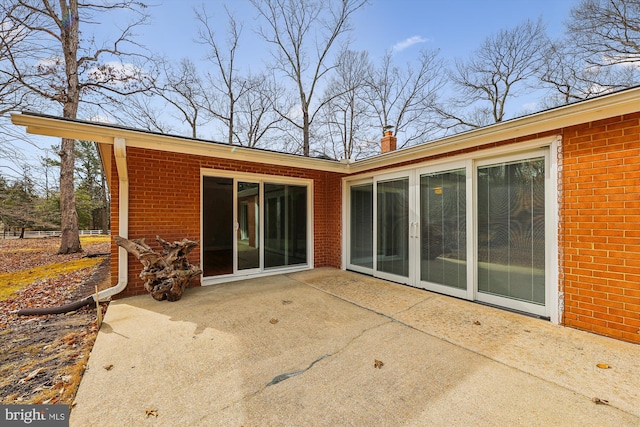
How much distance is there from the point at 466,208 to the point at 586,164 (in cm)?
139

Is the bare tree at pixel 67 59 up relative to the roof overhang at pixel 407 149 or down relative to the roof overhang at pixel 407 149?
up

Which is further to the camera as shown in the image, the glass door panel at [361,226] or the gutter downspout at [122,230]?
the glass door panel at [361,226]

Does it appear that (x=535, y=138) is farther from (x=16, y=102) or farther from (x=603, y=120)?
(x=16, y=102)

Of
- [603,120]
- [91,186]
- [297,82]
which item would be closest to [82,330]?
[603,120]

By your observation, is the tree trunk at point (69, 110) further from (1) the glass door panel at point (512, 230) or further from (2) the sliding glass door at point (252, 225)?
(1) the glass door panel at point (512, 230)

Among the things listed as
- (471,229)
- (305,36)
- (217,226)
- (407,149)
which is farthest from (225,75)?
(471,229)

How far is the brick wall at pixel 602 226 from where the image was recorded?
2.73 metres

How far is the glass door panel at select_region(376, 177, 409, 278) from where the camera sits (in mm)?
4992

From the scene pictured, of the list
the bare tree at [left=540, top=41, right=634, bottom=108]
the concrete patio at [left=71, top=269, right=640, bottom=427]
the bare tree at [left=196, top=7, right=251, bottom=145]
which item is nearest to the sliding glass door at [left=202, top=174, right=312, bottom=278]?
the concrete patio at [left=71, top=269, right=640, bottom=427]

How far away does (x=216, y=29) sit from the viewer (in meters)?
12.9

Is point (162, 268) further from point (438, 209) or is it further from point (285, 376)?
point (438, 209)

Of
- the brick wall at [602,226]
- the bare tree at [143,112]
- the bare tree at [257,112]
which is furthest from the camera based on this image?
the bare tree at [257,112]

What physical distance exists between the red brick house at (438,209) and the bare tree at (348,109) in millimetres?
8799

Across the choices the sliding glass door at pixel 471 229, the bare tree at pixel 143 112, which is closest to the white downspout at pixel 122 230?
the sliding glass door at pixel 471 229
